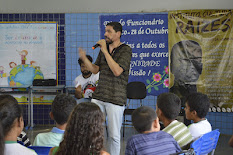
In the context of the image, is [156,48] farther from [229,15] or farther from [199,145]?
[199,145]

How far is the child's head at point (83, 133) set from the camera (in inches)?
55.2

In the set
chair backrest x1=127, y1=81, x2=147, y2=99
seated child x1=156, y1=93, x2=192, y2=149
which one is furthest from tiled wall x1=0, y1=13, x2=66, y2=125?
seated child x1=156, y1=93, x2=192, y2=149

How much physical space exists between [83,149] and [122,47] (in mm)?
1502

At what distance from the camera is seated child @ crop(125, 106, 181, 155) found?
5.65 feet

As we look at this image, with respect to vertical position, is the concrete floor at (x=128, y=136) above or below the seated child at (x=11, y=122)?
below

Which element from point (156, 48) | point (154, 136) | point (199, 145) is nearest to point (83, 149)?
point (154, 136)

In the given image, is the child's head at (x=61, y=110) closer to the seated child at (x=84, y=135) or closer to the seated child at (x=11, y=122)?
the seated child at (x=11, y=122)

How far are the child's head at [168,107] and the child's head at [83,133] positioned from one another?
93cm

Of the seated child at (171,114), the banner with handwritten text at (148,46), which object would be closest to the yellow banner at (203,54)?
the banner with handwritten text at (148,46)

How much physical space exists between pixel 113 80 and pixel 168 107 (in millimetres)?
637

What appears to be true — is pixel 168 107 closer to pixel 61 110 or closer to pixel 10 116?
pixel 61 110

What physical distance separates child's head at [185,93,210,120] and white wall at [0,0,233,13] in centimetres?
325

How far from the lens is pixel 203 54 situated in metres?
5.36

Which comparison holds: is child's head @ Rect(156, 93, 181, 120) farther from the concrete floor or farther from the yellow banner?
the yellow banner
